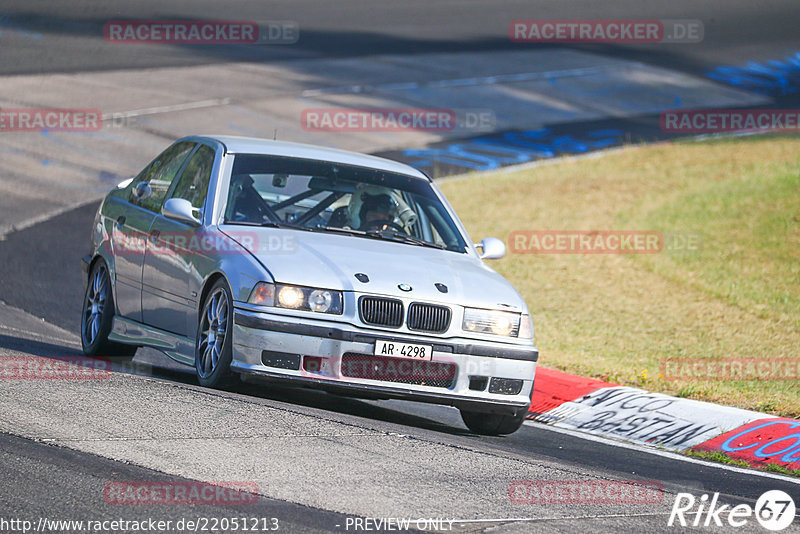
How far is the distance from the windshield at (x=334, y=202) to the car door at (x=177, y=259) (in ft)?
0.92

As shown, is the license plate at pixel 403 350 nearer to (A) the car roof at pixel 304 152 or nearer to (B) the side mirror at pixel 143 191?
(A) the car roof at pixel 304 152

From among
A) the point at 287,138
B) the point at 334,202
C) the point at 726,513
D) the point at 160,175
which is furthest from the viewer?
the point at 287,138

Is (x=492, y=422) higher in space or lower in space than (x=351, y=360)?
lower

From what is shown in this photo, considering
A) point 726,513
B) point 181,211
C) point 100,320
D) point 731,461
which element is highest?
point 181,211

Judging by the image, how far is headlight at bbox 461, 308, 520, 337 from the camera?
7.63 m

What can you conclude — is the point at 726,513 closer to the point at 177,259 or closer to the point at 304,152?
the point at 177,259

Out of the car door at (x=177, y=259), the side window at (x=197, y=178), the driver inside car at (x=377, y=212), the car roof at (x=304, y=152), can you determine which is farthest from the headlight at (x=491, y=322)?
the side window at (x=197, y=178)

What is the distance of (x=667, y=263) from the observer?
15.7 m

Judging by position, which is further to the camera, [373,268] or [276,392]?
[276,392]

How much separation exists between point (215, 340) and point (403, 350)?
3.78 feet

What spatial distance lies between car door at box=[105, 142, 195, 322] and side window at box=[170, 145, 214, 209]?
0.65 ft

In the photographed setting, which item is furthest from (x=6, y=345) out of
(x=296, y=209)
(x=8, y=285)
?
(x=8, y=285)

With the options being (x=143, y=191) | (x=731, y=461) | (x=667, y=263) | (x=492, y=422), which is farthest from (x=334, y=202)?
(x=667, y=263)

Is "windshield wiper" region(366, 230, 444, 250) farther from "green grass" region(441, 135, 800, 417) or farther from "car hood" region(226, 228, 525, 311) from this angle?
"green grass" region(441, 135, 800, 417)
